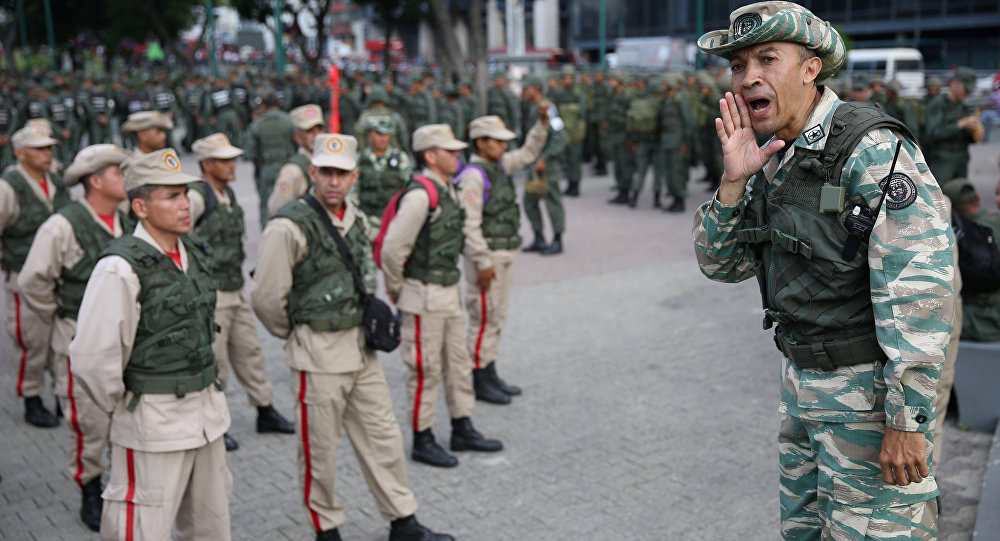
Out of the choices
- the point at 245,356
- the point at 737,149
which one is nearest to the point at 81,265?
the point at 245,356

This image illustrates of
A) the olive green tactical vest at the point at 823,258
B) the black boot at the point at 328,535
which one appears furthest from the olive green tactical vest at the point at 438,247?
the olive green tactical vest at the point at 823,258

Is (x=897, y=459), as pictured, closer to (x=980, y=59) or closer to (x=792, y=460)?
(x=792, y=460)

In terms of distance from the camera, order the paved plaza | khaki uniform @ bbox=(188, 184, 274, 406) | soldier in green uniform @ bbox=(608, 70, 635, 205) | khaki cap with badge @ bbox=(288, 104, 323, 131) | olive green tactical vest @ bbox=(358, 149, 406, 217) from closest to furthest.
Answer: the paved plaza → khaki uniform @ bbox=(188, 184, 274, 406) → khaki cap with badge @ bbox=(288, 104, 323, 131) → olive green tactical vest @ bbox=(358, 149, 406, 217) → soldier in green uniform @ bbox=(608, 70, 635, 205)

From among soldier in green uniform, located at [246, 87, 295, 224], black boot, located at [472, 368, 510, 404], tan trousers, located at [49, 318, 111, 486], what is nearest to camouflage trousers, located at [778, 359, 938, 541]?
tan trousers, located at [49, 318, 111, 486]

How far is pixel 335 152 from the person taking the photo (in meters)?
4.73

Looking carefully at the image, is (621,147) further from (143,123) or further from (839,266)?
(839,266)

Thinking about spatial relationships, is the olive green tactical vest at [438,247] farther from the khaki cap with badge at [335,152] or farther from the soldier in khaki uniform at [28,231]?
the soldier in khaki uniform at [28,231]

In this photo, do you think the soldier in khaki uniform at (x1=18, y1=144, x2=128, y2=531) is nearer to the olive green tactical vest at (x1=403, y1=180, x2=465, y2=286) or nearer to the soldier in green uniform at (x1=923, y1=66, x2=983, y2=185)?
the olive green tactical vest at (x1=403, y1=180, x2=465, y2=286)

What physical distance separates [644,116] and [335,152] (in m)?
10.8

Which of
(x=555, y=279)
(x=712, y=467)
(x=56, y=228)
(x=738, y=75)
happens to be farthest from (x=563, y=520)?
(x=555, y=279)

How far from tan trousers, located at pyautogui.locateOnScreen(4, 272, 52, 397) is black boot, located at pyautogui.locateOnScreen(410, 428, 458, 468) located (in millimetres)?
2770

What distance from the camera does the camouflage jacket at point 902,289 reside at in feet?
8.49

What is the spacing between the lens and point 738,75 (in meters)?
2.88

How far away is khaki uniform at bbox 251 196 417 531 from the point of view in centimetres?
456
